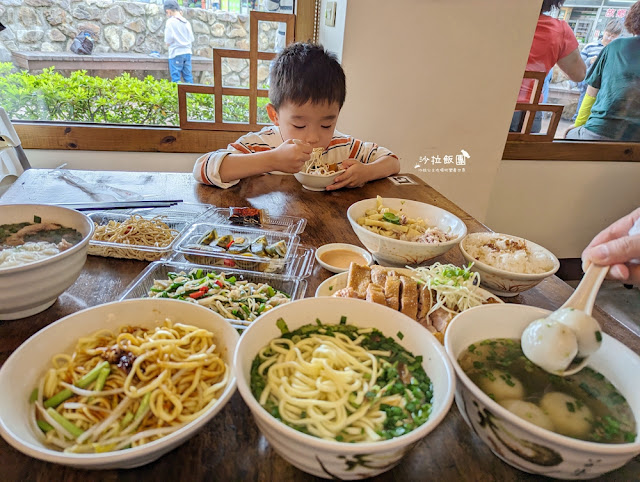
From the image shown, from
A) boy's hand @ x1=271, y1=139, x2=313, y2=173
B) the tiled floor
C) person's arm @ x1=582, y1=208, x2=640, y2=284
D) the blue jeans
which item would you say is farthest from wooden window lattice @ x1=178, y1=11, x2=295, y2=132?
the tiled floor

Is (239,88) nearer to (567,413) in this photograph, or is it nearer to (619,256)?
(619,256)

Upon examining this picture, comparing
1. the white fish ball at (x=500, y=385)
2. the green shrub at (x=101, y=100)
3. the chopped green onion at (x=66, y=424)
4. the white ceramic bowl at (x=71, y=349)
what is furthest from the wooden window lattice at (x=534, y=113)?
the chopped green onion at (x=66, y=424)

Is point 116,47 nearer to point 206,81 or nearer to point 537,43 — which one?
point 206,81

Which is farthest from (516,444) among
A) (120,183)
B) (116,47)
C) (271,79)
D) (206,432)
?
(116,47)

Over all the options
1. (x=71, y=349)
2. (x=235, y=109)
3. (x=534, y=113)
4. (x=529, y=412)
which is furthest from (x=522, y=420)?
(x=534, y=113)

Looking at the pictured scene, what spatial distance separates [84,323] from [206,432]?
14.0 inches

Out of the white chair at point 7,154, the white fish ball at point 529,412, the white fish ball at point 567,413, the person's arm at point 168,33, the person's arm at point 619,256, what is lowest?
the white chair at point 7,154

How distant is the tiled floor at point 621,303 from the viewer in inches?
134

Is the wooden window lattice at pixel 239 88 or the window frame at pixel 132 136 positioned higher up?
the wooden window lattice at pixel 239 88

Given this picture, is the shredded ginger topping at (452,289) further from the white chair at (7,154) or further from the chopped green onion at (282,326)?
the white chair at (7,154)

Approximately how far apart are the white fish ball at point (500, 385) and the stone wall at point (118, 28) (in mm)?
2868

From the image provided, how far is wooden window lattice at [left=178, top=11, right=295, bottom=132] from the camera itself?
287 centimetres

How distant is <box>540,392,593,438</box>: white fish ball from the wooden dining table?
0.34 ft

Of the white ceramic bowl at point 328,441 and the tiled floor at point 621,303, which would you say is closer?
the white ceramic bowl at point 328,441
